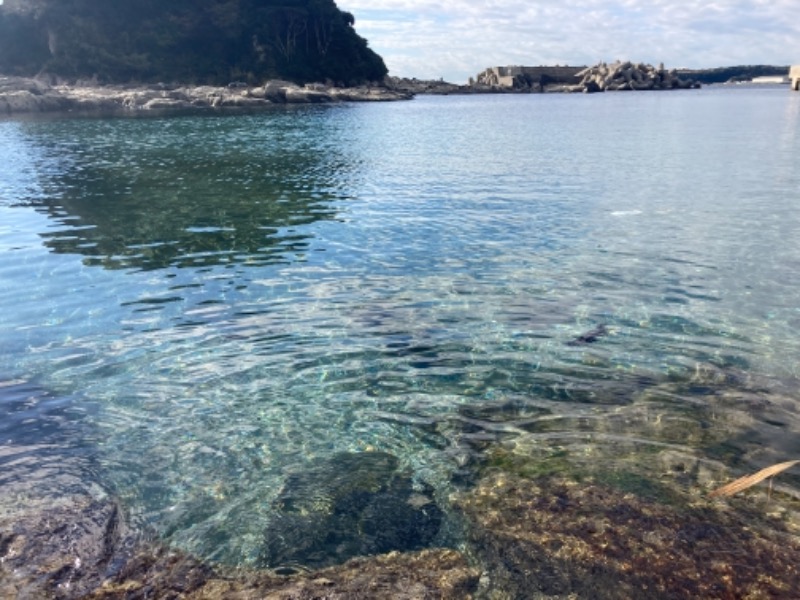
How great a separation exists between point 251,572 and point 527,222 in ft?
66.4

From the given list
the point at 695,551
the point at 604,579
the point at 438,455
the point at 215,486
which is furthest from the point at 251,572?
the point at 695,551

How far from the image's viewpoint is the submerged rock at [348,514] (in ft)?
23.3

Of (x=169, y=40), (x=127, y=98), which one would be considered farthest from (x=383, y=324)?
(x=169, y=40)

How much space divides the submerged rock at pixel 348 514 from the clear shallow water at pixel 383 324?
0.27 m

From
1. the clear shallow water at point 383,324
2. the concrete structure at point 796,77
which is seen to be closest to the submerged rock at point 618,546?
the clear shallow water at point 383,324

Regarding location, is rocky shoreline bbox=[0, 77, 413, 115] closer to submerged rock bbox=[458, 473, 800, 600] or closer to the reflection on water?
the reflection on water

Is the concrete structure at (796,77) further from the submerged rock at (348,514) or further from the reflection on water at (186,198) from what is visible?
the submerged rock at (348,514)

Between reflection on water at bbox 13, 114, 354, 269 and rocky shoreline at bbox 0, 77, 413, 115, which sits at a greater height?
rocky shoreline at bbox 0, 77, 413, 115

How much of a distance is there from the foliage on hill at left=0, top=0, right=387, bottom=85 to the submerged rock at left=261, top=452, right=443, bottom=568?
17549 centimetres

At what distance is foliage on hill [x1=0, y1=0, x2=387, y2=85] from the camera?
150875mm

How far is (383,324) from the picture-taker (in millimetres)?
14398

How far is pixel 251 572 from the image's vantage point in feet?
22.0

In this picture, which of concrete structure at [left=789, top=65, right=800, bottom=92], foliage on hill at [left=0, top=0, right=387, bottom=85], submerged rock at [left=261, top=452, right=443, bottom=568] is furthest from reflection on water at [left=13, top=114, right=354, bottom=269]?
concrete structure at [left=789, top=65, right=800, bottom=92]

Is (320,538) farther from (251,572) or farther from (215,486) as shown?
(215,486)
